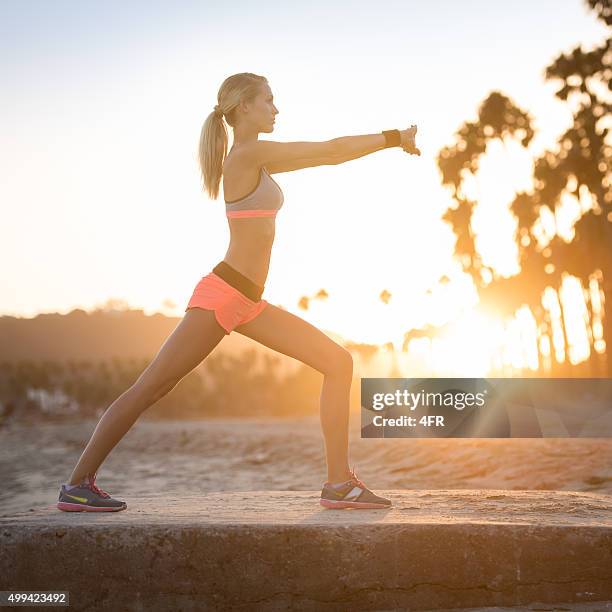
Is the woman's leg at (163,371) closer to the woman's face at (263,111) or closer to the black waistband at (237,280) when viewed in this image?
the black waistband at (237,280)

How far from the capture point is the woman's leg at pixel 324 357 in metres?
4.29

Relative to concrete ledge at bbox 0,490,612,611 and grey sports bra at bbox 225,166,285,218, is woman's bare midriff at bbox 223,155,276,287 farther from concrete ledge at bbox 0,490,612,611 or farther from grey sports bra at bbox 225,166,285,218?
concrete ledge at bbox 0,490,612,611

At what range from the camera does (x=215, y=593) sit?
355 cm

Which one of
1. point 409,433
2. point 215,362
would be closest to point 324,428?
point 409,433

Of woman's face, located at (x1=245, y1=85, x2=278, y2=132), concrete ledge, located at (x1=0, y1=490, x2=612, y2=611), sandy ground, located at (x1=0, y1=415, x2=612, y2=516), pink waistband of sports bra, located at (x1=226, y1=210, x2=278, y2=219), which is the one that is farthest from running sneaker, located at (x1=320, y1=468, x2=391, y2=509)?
sandy ground, located at (x1=0, y1=415, x2=612, y2=516)

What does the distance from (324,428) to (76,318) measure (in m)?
108

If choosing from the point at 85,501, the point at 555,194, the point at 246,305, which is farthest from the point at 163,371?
the point at 555,194

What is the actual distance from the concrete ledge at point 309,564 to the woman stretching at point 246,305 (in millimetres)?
537

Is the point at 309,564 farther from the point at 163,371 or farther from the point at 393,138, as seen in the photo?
the point at 393,138

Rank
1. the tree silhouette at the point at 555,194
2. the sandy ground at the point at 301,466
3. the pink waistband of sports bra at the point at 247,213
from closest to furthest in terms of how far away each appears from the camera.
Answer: the pink waistband of sports bra at the point at 247,213
the sandy ground at the point at 301,466
the tree silhouette at the point at 555,194

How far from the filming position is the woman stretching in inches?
162

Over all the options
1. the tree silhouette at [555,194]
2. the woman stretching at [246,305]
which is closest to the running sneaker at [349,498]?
the woman stretching at [246,305]

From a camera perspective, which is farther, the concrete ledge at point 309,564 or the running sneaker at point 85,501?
the running sneaker at point 85,501

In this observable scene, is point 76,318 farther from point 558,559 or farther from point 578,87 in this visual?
point 558,559
